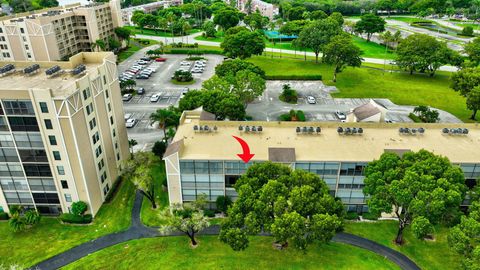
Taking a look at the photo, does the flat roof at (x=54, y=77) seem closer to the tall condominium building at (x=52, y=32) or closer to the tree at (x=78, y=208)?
the tree at (x=78, y=208)

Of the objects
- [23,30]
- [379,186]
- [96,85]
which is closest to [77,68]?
[96,85]

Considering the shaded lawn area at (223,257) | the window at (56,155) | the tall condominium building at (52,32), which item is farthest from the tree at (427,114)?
the tall condominium building at (52,32)

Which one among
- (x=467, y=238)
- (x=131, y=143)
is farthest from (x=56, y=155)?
(x=467, y=238)

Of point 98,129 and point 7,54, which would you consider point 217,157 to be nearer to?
point 98,129

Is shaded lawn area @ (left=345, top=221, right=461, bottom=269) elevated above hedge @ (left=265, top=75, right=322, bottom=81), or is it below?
below

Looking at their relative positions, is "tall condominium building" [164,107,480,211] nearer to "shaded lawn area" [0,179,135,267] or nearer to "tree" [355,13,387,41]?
"shaded lawn area" [0,179,135,267]

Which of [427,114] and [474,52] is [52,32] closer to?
[427,114]

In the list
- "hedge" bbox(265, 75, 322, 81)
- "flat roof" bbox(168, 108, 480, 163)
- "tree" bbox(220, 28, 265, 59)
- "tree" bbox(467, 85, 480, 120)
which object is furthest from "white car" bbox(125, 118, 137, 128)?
"tree" bbox(467, 85, 480, 120)
